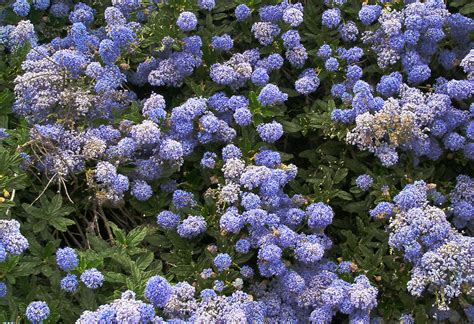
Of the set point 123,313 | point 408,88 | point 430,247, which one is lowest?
point 430,247

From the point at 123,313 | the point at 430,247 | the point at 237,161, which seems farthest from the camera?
the point at 237,161

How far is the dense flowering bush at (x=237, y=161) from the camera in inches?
159

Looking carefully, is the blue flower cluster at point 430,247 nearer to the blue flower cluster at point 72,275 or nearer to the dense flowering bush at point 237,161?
the dense flowering bush at point 237,161

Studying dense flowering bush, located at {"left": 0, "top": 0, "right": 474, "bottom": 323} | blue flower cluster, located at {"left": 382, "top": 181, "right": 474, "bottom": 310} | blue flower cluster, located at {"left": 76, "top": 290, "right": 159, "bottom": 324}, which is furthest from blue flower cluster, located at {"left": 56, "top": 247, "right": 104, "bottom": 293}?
blue flower cluster, located at {"left": 382, "top": 181, "right": 474, "bottom": 310}

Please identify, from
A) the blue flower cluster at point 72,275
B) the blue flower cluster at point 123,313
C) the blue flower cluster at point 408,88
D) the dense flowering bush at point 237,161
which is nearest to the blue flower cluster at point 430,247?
the dense flowering bush at point 237,161

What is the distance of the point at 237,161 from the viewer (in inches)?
172

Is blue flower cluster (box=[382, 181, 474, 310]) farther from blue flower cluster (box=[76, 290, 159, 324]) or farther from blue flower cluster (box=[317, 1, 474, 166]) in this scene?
blue flower cluster (box=[76, 290, 159, 324])

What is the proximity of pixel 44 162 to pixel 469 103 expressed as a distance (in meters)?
2.64

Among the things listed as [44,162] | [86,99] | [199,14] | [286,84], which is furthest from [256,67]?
[44,162]

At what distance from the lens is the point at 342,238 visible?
4.71 metres

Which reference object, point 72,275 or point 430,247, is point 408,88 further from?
Result: point 72,275

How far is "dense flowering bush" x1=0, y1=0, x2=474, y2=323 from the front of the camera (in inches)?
159

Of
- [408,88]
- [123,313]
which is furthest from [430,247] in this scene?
[123,313]

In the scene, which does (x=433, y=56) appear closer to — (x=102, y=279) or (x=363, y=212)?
(x=363, y=212)
